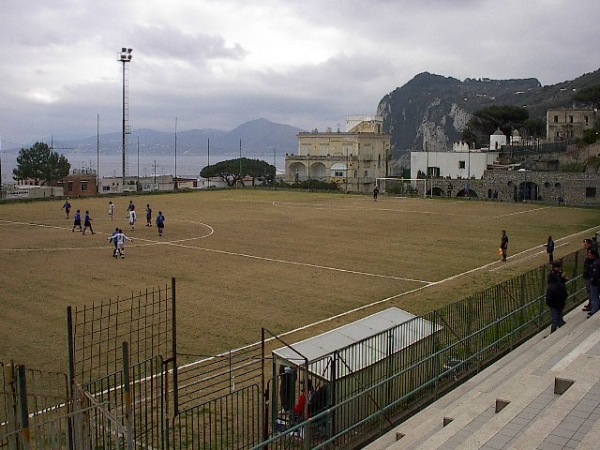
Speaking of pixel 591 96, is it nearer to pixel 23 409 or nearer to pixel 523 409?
pixel 523 409

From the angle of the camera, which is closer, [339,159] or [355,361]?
[355,361]

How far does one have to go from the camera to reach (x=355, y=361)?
439 inches

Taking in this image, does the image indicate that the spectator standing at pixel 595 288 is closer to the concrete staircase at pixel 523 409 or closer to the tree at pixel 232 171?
the concrete staircase at pixel 523 409

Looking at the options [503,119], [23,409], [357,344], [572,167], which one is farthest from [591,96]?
[23,409]

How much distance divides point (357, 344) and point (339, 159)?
3920 inches

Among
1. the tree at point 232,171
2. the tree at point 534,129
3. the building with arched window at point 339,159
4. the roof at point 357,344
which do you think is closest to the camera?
the roof at point 357,344

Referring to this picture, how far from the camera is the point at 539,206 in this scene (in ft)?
201

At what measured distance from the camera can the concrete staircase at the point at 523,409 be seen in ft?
27.7

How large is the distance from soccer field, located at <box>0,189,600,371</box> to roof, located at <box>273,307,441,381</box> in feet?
13.3

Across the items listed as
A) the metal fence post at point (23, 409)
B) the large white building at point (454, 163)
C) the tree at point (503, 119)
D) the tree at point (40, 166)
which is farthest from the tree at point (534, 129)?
the metal fence post at point (23, 409)

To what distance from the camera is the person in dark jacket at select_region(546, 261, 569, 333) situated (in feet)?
49.2

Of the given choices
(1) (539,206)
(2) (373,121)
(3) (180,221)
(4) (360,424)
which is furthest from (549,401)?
(2) (373,121)

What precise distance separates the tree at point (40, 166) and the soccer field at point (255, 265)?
4245 cm

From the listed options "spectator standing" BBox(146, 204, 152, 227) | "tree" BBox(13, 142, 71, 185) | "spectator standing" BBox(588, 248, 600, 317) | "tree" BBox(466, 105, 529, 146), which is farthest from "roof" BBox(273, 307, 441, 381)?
"tree" BBox(466, 105, 529, 146)
